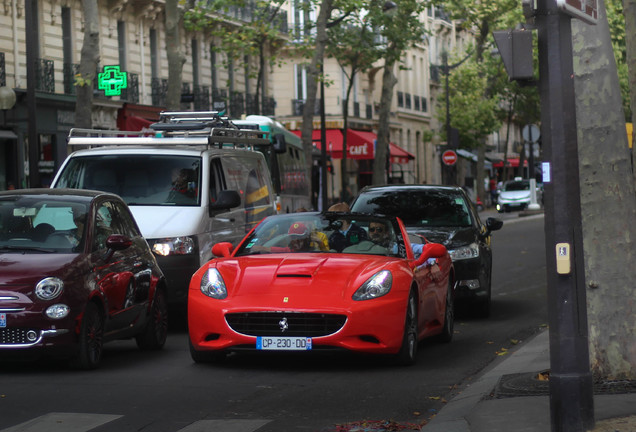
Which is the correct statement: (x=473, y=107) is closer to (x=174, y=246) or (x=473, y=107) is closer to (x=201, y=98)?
(x=201, y=98)

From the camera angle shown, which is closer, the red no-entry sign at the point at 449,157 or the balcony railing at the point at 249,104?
the red no-entry sign at the point at 449,157

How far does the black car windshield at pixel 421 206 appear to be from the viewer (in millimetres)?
16469

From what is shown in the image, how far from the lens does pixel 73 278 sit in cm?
1077

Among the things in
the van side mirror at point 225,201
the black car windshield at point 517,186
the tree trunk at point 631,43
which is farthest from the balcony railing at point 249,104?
the tree trunk at point 631,43

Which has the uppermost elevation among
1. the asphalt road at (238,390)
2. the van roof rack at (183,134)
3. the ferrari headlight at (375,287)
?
the van roof rack at (183,134)

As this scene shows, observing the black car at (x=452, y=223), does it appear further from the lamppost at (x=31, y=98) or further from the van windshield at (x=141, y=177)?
the lamppost at (x=31, y=98)

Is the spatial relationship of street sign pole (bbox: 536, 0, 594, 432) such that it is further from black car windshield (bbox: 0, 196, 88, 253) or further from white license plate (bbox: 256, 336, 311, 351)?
black car windshield (bbox: 0, 196, 88, 253)

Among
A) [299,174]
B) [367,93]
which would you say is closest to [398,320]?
[299,174]

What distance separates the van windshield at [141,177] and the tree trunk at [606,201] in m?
7.26

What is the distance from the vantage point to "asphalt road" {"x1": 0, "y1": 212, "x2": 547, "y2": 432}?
8344mm

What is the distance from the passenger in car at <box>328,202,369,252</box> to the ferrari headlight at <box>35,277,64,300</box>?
2.61 meters

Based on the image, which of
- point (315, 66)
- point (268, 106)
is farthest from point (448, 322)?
point (268, 106)

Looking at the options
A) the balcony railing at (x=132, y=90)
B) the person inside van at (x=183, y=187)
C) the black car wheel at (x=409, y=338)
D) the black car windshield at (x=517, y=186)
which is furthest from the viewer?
the black car windshield at (x=517, y=186)

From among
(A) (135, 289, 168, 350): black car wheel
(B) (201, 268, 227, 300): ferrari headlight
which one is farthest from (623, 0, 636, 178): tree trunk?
(A) (135, 289, 168, 350): black car wheel
